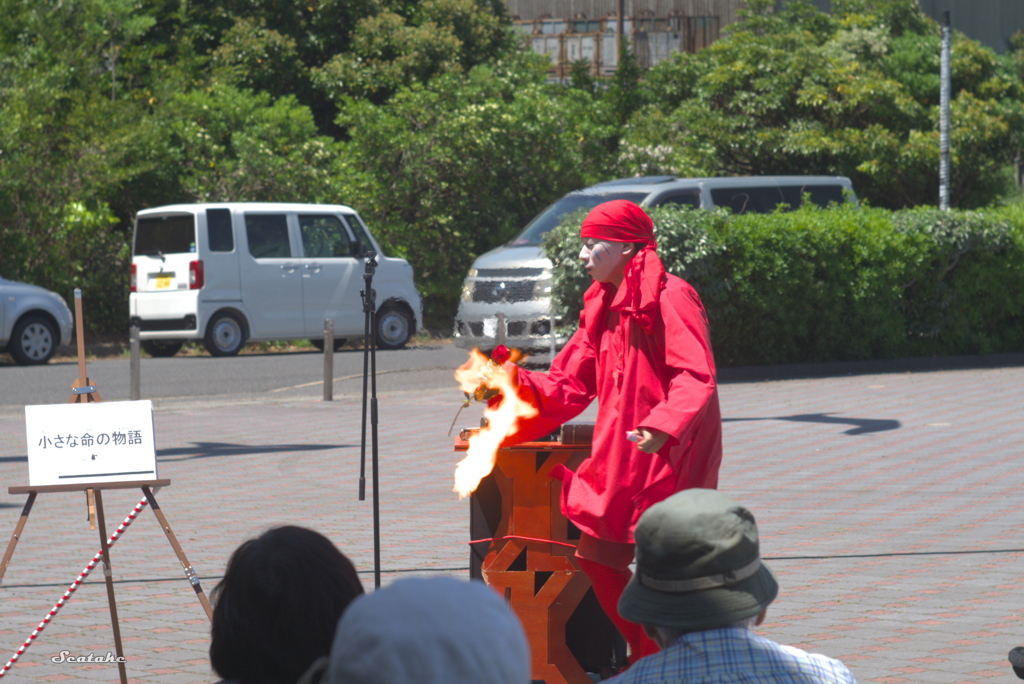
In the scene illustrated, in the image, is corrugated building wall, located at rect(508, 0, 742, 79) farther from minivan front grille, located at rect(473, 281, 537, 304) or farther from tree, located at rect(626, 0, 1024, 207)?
minivan front grille, located at rect(473, 281, 537, 304)

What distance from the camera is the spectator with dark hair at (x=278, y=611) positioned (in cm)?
228

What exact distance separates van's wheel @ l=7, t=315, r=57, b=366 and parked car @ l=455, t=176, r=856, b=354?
5.44m

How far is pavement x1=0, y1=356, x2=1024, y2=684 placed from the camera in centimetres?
565

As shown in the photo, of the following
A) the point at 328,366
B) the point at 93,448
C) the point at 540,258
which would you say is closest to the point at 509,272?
the point at 540,258

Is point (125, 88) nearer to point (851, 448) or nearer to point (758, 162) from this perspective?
point (758, 162)

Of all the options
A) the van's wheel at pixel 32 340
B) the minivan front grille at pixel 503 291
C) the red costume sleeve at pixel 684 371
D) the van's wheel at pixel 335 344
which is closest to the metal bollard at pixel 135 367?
the minivan front grille at pixel 503 291

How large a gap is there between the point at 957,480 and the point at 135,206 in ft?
60.1

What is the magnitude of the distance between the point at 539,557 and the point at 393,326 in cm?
1650

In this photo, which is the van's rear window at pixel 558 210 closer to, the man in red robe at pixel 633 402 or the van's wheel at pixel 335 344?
the van's wheel at pixel 335 344

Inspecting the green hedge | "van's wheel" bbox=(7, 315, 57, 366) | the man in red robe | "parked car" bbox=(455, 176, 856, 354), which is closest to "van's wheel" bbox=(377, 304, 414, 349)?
"parked car" bbox=(455, 176, 856, 354)

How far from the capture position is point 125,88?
83.6ft

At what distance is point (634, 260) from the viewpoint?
14.2 feet

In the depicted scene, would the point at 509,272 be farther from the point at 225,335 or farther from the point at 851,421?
the point at 851,421

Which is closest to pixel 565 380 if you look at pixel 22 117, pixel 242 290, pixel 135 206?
pixel 242 290
